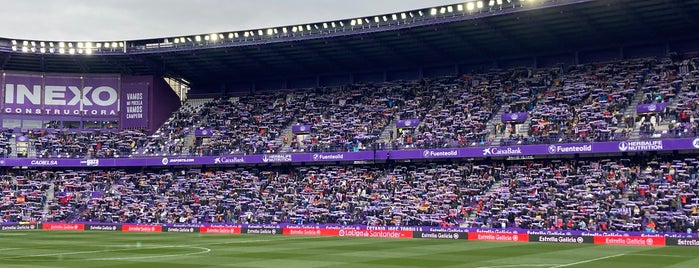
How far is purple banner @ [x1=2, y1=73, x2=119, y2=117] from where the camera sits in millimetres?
77062

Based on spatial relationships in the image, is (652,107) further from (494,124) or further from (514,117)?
(494,124)

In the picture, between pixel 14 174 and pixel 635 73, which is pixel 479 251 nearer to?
pixel 635 73

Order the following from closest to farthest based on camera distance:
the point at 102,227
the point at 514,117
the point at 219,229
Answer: the point at 219,229, the point at 514,117, the point at 102,227

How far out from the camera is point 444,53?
2675 inches

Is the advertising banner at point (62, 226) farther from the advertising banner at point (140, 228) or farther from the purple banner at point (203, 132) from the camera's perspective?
the purple banner at point (203, 132)

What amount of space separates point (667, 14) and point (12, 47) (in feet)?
184

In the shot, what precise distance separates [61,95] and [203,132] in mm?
16003

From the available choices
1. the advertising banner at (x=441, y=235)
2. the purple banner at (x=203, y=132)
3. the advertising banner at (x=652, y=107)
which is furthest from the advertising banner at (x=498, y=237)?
the purple banner at (x=203, y=132)

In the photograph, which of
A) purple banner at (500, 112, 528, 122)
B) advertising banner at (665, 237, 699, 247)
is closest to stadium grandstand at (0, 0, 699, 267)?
purple banner at (500, 112, 528, 122)

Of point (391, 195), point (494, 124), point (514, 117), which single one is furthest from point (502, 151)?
point (391, 195)

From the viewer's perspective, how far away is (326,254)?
1427 inches

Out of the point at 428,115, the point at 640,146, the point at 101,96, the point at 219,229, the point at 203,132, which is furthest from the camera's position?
the point at 101,96

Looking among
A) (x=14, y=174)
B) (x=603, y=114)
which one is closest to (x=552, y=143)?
(x=603, y=114)

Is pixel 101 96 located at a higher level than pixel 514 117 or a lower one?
higher
